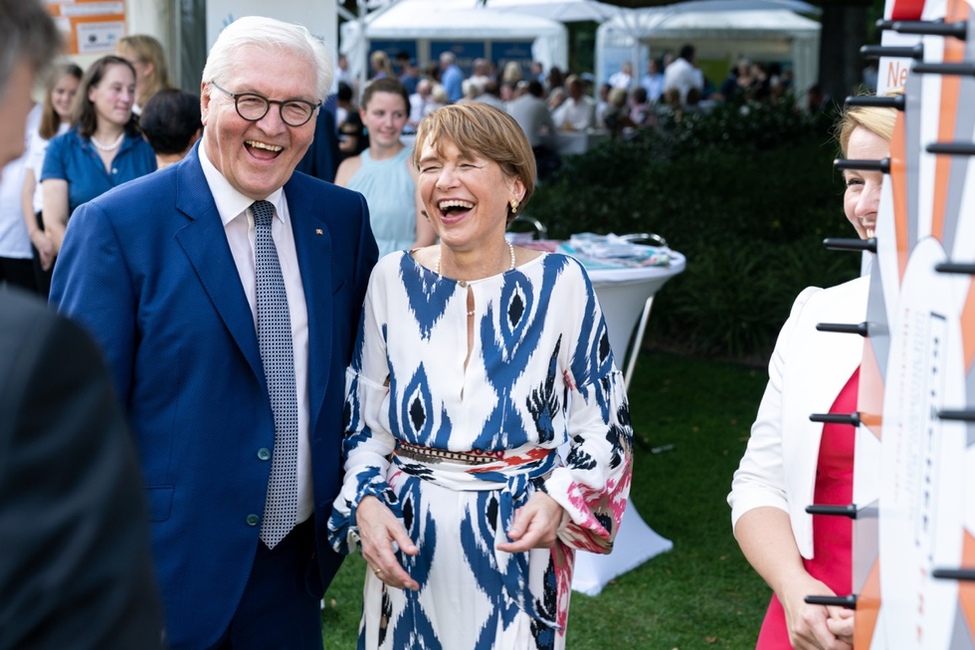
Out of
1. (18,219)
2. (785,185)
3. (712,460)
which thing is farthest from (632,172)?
(18,219)

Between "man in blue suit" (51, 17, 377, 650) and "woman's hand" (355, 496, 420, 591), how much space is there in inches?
5.7

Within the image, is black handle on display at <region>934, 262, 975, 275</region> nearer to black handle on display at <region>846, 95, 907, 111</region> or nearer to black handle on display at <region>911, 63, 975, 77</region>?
black handle on display at <region>911, 63, 975, 77</region>

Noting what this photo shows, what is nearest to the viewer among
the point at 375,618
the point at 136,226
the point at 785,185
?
the point at 136,226

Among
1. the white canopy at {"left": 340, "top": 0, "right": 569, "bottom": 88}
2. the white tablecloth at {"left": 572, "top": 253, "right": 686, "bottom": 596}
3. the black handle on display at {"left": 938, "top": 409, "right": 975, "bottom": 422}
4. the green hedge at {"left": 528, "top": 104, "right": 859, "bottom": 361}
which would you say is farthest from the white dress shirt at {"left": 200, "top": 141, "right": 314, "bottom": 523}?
the white canopy at {"left": 340, "top": 0, "right": 569, "bottom": 88}

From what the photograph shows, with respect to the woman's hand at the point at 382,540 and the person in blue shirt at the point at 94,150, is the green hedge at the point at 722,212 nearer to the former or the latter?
the person in blue shirt at the point at 94,150

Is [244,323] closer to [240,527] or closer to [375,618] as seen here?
[240,527]

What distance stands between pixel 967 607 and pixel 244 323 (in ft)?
5.60

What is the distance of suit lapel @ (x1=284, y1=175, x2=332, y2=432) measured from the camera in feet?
8.38

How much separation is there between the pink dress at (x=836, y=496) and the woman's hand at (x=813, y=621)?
0.06 m

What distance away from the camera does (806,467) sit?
1897 mm

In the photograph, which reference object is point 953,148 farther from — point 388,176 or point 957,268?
point 388,176

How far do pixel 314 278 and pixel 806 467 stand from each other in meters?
1.18

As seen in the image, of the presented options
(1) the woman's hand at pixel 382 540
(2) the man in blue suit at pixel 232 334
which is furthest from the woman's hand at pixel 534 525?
(2) the man in blue suit at pixel 232 334

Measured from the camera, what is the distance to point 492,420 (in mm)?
2529
